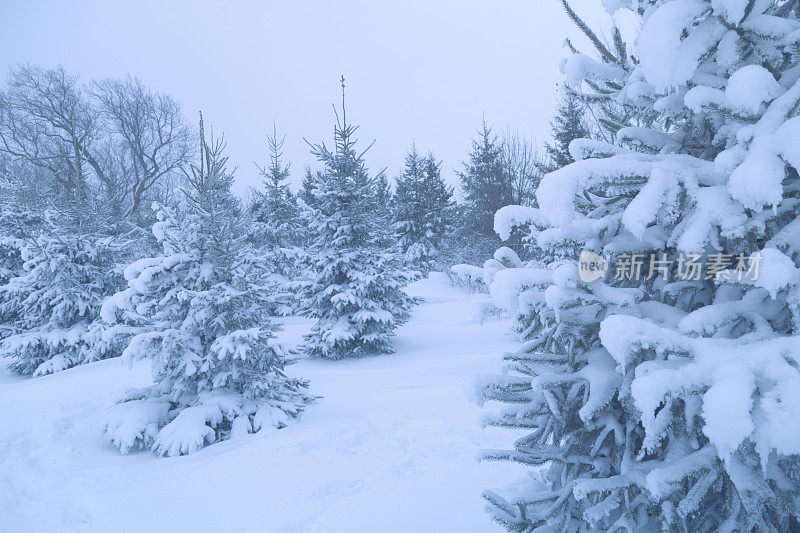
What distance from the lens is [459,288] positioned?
22.9 meters

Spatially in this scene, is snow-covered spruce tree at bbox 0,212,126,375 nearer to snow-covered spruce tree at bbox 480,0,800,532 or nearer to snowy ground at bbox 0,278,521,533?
snowy ground at bbox 0,278,521,533

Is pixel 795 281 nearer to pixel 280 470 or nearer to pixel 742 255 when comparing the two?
pixel 742 255

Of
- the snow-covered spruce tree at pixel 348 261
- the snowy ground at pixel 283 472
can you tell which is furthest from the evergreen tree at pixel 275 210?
the snowy ground at pixel 283 472

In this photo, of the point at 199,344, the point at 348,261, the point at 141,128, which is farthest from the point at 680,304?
the point at 141,128

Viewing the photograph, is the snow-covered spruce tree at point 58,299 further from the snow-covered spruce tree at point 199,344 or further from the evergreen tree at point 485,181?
the evergreen tree at point 485,181

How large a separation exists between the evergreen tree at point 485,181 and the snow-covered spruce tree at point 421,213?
2440 mm

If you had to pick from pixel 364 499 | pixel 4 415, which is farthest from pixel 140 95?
pixel 364 499

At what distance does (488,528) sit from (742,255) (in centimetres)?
228

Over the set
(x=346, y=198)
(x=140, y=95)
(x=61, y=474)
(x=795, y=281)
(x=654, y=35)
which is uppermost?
(x=140, y=95)

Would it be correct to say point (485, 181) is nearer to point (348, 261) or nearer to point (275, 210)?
point (275, 210)

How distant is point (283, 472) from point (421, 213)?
23242 mm

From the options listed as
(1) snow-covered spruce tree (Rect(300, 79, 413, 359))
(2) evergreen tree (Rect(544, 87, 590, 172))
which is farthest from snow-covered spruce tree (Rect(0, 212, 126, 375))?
(2) evergreen tree (Rect(544, 87, 590, 172))

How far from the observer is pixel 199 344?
544 centimetres

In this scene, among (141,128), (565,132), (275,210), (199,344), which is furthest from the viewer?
(141,128)
